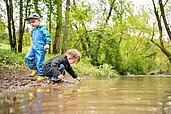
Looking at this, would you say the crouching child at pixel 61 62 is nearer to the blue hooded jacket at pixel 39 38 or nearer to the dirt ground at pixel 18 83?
the dirt ground at pixel 18 83

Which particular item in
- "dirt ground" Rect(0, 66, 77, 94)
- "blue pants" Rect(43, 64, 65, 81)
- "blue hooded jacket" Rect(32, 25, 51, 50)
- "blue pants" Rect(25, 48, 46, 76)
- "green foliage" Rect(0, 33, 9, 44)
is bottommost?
"dirt ground" Rect(0, 66, 77, 94)

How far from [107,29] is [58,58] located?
2070 centimetres

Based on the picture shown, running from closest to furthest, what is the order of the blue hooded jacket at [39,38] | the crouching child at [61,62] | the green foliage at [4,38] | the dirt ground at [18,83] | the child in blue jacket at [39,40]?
the dirt ground at [18,83], the crouching child at [61,62], the child in blue jacket at [39,40], the blue hooded jacket at [39,38], the green foliage at [4,38]

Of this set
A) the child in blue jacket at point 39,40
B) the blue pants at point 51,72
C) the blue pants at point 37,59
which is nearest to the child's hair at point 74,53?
the blue pants at point 51,72

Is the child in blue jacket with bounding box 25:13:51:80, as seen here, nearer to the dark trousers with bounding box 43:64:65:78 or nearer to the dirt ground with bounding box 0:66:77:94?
the dark trousers with bounding box 43:64:65:78

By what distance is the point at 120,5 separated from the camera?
1240 inches

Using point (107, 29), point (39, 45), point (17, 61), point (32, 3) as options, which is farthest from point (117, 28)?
point (39, 45)

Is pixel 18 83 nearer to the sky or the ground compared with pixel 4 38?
nearer to the ground

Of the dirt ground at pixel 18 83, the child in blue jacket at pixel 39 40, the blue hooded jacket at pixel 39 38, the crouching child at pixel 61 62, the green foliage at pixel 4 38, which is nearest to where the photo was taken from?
the dirt ground at pixel 18 83

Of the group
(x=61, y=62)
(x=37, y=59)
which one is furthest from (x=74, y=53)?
(x=37, y=59)

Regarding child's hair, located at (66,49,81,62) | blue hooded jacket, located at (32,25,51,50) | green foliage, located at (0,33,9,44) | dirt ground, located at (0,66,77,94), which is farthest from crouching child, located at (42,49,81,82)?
green foliage, located at (0,33,9,44)

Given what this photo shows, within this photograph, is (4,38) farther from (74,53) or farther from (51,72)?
(74,53)

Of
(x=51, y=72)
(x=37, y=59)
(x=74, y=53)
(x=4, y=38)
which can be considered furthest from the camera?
(x=4, y=38)

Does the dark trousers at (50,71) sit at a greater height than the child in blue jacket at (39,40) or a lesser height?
lesser
